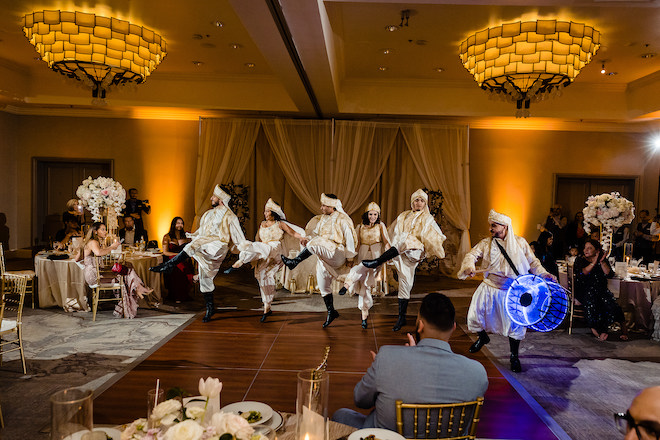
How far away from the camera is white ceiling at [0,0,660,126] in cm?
588

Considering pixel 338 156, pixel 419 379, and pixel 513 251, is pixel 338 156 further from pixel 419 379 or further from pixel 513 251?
pixel 419 379

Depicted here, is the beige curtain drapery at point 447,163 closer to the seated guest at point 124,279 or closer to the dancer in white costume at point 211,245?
the dancer in white costume at point 211,245

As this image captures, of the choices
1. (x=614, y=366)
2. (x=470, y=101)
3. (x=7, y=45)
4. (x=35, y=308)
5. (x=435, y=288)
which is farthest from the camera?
(x=470, y=101)

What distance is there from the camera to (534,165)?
11273 mm

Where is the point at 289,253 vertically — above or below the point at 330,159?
below

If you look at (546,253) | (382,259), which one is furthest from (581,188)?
(382,259)

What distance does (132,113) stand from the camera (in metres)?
11.1

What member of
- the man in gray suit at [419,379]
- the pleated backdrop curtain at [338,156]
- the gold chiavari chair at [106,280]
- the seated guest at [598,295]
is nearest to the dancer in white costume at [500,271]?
the seated guest at [598,295]

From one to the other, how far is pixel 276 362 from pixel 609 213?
15.5ft

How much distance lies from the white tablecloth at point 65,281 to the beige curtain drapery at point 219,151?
4.09 meters

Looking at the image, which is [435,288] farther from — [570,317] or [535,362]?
[535,362]

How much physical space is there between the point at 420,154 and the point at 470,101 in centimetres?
157

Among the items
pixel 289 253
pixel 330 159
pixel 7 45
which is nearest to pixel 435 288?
pixel 289 253

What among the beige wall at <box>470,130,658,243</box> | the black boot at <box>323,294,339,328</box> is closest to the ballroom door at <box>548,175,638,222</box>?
the beige wall at <box>470,130,658,243</box>
